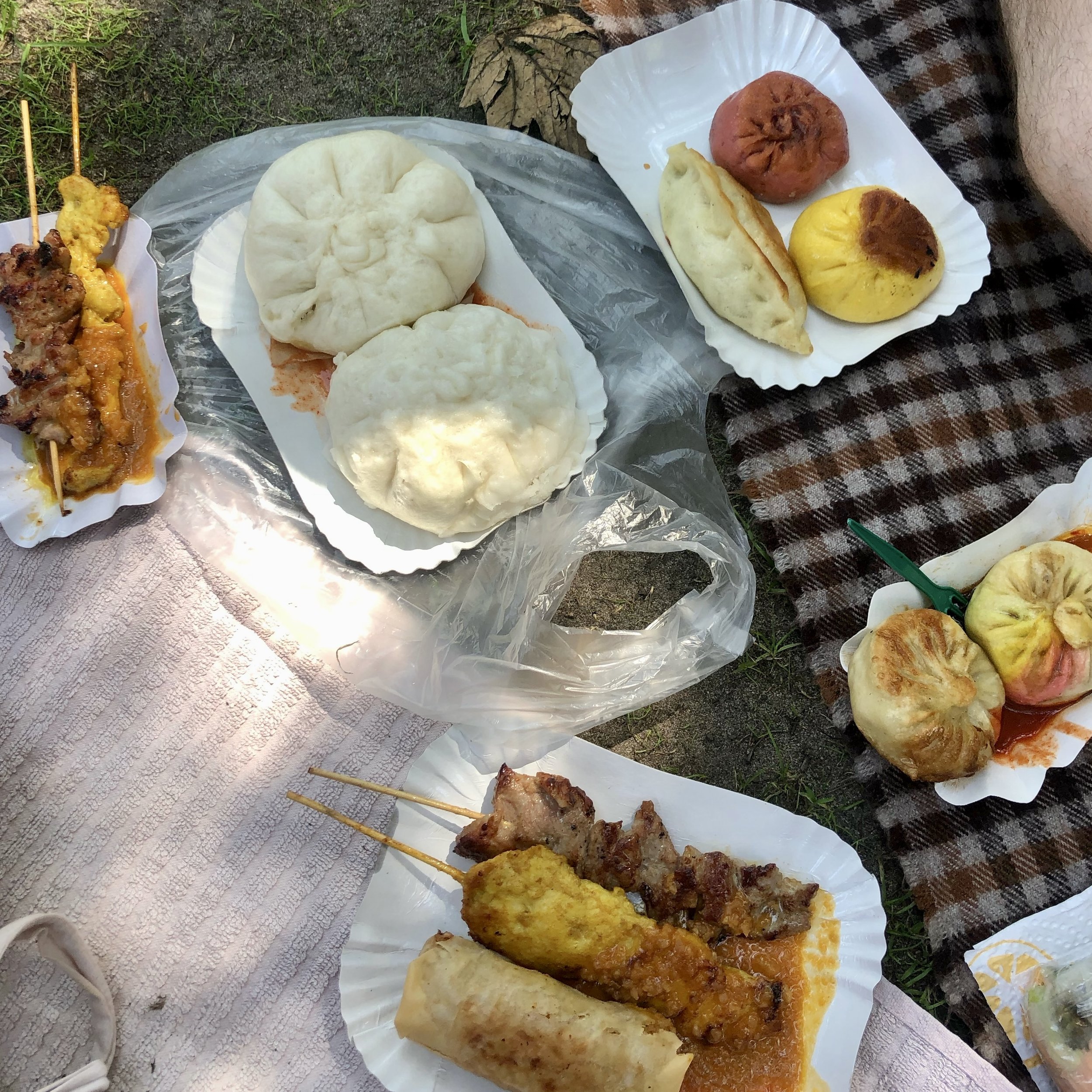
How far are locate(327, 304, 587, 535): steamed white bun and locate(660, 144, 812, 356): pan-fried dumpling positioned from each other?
48 cm

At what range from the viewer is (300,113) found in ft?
8.23

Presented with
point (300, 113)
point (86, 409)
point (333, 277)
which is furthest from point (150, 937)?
point (300, 113)

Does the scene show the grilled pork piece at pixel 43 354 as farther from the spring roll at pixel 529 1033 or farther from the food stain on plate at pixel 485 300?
the spring roll at pixel 529 1033

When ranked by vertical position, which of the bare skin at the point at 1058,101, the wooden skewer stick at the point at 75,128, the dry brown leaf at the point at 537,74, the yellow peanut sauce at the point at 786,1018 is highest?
the wooden skewer stick at the point at 75,128

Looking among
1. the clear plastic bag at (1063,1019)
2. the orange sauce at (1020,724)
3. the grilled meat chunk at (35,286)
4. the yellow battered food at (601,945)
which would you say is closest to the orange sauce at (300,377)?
the grilled meat chunk at (35,286)

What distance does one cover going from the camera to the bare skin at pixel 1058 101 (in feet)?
7.45

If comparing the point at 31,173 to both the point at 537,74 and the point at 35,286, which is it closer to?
the point at 35,286

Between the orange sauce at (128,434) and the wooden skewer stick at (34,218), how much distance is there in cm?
6

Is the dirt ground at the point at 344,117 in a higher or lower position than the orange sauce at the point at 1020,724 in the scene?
higher

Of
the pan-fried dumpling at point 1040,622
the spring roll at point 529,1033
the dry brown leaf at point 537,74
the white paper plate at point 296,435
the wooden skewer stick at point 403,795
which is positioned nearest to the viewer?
the spring roll at point 529,1033

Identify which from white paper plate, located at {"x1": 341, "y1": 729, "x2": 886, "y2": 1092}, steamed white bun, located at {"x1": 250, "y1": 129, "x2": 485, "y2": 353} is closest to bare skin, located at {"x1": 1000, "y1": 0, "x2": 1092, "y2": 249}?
steamed white bun, located at {"x1": 250, "y1": 129, "x2": 485, "y2": 353}

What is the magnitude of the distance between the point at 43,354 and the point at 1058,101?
2.75 meters

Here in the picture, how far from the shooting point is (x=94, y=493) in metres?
2.25

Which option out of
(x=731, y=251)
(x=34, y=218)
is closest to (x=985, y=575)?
(x=731, y=251)
